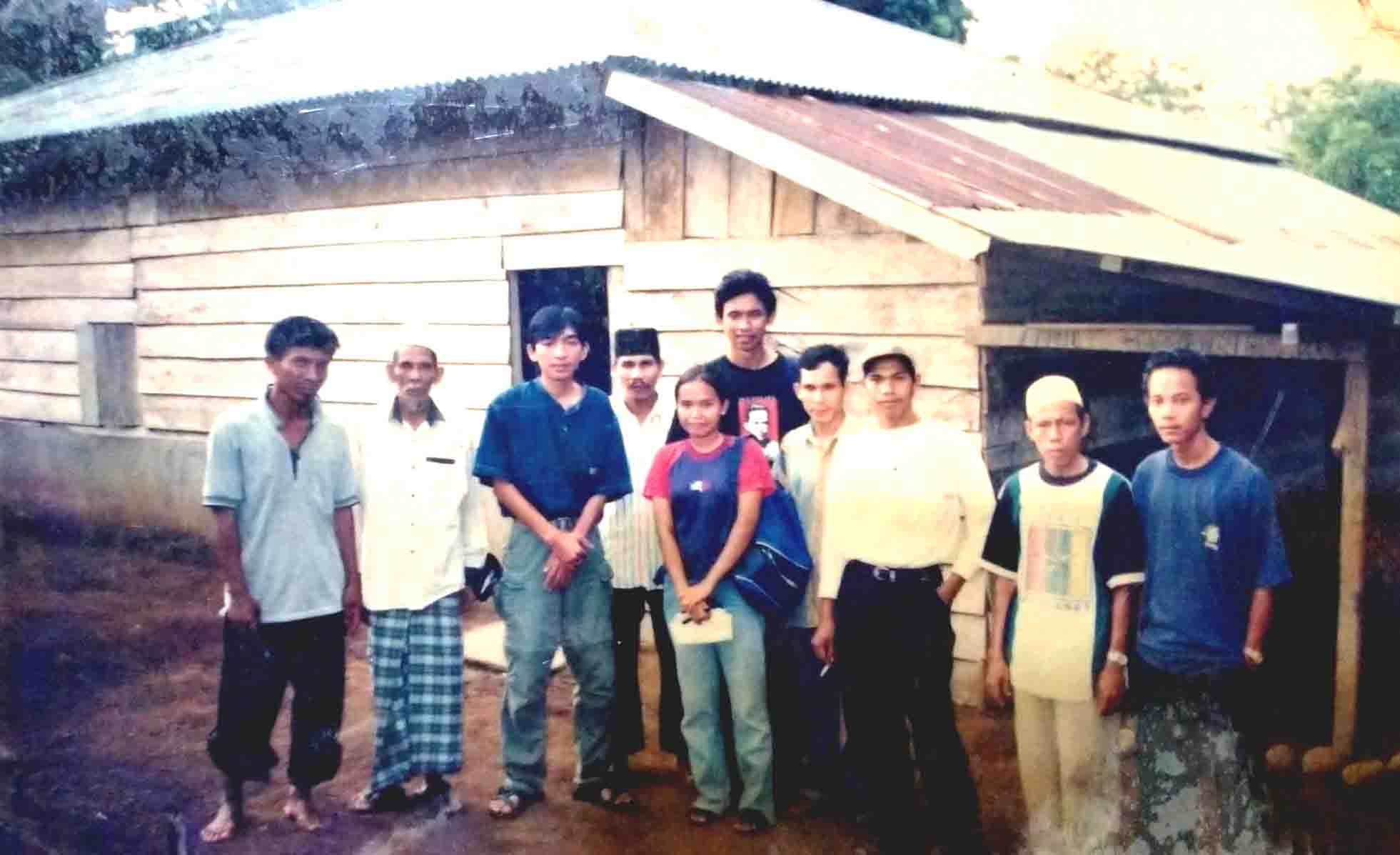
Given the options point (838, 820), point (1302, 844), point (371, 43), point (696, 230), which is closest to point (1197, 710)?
point (1302, 844)

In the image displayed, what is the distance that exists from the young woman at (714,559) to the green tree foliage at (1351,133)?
6.02 feet

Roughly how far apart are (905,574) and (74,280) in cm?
710

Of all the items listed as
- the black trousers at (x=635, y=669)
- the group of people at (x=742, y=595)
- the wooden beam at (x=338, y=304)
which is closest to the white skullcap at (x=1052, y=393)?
the group of people at (x=742, y=595)

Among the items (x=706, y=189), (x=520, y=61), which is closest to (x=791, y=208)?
(x=706, y=189)

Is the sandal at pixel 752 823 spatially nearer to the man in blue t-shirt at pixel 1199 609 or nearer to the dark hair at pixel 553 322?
the man in blue t-shirt at pixel 1199 609

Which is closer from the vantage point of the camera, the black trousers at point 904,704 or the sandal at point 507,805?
the black trousers at point 904,704

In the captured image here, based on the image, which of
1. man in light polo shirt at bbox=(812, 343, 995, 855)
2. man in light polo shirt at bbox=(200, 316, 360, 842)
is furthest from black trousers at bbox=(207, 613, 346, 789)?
man in light polo shirt at bbox=(812, 343, 995, 855)

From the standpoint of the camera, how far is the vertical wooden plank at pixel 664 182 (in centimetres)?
532

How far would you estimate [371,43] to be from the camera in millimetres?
6148

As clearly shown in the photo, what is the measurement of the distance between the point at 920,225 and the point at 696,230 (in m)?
1.72

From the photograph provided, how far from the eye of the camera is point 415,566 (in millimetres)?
3559

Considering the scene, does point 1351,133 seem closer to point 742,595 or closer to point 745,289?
point 745,289

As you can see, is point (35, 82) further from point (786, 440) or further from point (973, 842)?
point (973, 842)

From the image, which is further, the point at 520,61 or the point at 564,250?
the point at 564,250
